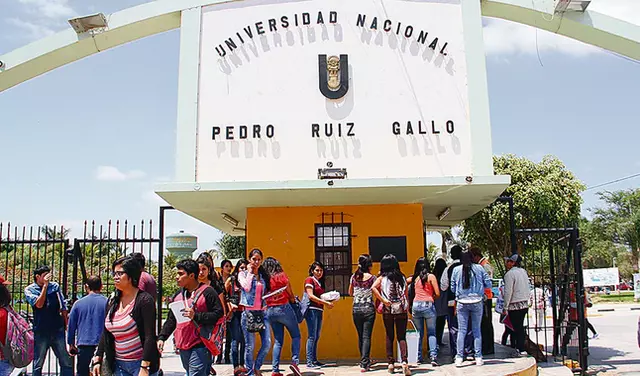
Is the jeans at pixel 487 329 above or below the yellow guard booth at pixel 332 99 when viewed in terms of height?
below

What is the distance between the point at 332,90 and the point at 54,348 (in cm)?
554

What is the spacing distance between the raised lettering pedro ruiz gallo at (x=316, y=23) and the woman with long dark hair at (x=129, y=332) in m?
5.69

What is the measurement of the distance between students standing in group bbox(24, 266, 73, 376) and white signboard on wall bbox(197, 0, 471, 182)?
2.68 metres

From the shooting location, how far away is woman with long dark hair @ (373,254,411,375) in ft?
26.5

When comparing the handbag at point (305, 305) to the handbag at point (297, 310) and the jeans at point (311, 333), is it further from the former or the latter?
the handbag at point (297, 310)

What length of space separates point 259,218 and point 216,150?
1.56m

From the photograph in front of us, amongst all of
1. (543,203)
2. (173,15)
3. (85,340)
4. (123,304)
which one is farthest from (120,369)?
(543,203)

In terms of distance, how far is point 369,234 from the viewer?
1022 cm

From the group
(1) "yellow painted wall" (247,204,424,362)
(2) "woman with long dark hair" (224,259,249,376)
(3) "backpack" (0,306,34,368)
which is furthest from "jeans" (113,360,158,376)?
(1) "yellow painted wall" (247,204,424,362)

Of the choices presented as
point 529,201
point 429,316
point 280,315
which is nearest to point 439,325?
point 429,316

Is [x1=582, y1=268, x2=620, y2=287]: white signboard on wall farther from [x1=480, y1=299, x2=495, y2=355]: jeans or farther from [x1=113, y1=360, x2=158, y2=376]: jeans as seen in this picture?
[x1=113, y1=360, x2=158, y2=376]: jeans

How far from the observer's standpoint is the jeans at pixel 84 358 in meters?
6.93

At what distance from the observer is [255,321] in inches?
297

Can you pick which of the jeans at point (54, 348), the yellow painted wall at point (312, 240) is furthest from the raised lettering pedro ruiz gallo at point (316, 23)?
the jeans at point (54, 348)
